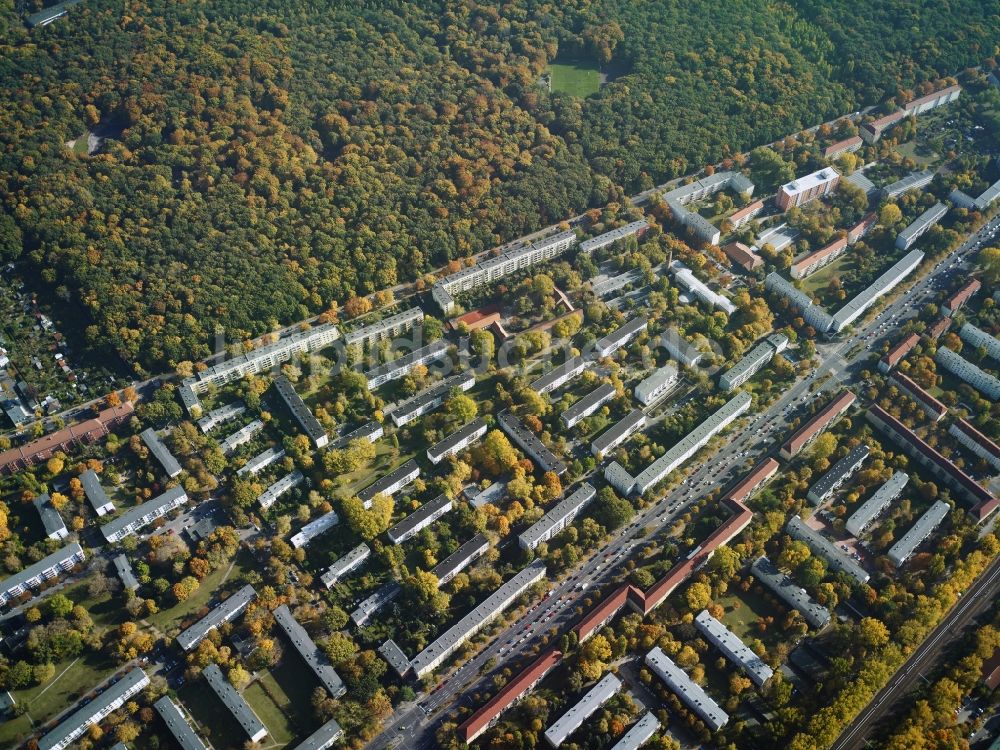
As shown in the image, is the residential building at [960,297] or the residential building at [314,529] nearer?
the residential building at [314,529]

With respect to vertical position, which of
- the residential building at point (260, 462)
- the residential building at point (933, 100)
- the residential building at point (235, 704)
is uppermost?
the residential building at point (933, 100)

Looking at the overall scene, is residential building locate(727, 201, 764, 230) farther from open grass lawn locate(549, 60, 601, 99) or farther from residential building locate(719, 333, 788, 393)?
open grass lawn locate(549, 60, 601, 99)

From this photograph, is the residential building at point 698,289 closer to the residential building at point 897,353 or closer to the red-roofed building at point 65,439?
the residential building at point 897,353

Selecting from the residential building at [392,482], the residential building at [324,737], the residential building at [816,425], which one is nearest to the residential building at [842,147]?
the residential building at [816,425]

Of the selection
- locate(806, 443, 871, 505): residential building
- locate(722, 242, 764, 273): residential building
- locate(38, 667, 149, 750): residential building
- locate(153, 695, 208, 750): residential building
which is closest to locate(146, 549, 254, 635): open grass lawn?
locate(38, 667, 149, 750): residential building

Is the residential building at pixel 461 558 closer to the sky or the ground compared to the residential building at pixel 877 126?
closer to the ground

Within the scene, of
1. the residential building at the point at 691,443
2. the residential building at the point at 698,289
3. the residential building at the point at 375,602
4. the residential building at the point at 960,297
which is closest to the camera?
the residential building at the point at 375,602

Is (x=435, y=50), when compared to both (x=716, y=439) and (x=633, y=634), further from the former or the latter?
(x=633, y=634)
